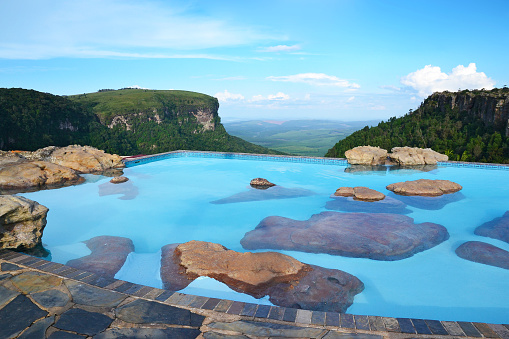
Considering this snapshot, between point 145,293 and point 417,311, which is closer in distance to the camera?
point 145,293

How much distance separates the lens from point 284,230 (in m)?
7.63

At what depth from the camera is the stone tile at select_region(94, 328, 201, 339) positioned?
3119 mm

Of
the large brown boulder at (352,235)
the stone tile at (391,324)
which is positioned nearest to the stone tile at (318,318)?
the stone tile at (391,324)

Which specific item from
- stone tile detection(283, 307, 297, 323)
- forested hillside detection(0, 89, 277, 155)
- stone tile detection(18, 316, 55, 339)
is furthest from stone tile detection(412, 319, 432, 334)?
forested hillside detection(0, 89, 277, 155)

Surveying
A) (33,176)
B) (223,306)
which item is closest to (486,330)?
(223,306)

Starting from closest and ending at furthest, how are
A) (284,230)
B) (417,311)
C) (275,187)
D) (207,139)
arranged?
(417,311)
(284,230)
(275,187)
(207,139)

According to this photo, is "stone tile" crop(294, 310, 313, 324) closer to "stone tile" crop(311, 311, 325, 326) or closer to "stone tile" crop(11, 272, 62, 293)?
"stone tile" crop(311, 311, 325, 326)

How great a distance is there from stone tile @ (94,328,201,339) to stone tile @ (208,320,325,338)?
0.77 ft

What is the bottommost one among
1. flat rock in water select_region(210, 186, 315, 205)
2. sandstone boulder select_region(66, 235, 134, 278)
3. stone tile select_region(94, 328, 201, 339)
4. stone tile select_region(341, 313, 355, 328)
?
sandstone boulder select_region(66, 235, 134, 278)

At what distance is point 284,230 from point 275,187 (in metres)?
4.59

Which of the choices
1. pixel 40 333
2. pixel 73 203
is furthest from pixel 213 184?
pixel 40 333

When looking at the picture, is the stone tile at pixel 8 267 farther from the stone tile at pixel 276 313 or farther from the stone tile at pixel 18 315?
the stone tile at pixel 276 313

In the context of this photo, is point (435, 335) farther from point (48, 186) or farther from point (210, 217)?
point (48, 186)

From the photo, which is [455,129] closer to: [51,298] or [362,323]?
[362,323]
